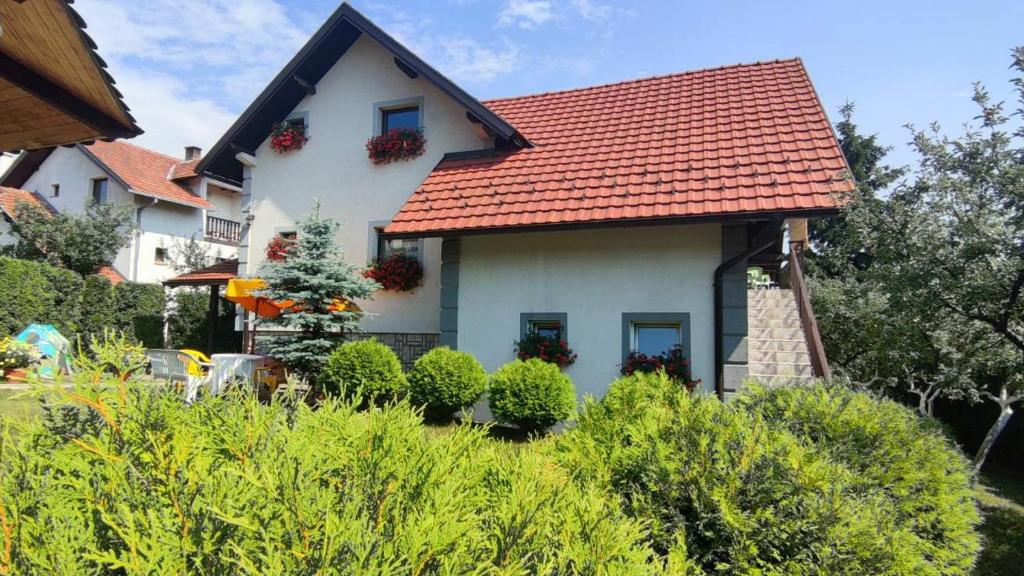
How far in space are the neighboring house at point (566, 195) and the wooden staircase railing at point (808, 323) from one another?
0.09m

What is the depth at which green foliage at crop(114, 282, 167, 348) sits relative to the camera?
770 inches

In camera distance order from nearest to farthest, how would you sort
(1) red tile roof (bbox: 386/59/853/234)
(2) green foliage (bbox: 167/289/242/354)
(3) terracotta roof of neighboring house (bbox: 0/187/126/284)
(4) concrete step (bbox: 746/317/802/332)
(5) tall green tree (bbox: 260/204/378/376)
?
(1) red tile roof (bbox: 386/59/853/234)
(5) tall green tree (bbox: 260/204/378/376)
(4) concrete step (bbox: 746/317/802/332)
(2) green foliage (bbox: 167/289/242/354)
(3) terracotta roof of neighboring house (bbox: 0/187/126/284)

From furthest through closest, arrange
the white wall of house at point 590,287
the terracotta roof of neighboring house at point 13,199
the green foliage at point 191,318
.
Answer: the terracotta roof of neighboring house at point 13,199, the green foliage at point 191,318, the white wall of house at point 590,287

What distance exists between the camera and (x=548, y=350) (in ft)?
30.5

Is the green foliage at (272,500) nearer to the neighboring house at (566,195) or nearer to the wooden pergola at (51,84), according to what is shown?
the wooden pergola at (51,84)

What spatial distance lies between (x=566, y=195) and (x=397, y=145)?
4527 mm

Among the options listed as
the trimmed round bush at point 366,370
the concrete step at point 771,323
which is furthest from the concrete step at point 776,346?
the trimmed round bush at point 366,370

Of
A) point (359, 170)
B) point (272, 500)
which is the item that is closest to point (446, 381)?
point (359, 170)

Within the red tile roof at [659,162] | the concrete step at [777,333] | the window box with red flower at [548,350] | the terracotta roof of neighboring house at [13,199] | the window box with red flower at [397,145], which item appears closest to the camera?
the red tile roof at [659,162]

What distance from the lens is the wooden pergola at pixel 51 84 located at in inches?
136

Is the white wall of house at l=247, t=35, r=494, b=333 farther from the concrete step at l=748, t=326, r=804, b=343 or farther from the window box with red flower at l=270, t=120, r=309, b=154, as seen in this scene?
the concrete step at l=748, t=326, r=804, b=343

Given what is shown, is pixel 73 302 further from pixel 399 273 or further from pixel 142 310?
pixel 399 273

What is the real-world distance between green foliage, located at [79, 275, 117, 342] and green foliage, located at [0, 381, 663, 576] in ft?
68.6

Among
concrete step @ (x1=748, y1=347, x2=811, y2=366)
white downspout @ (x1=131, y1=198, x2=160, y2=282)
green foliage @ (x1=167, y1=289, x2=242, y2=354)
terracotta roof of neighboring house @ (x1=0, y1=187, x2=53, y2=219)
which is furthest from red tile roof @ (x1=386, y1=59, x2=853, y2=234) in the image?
terracotta roof of neighboring house @ (x1=0, y1=187, x2=53, y2=219)
